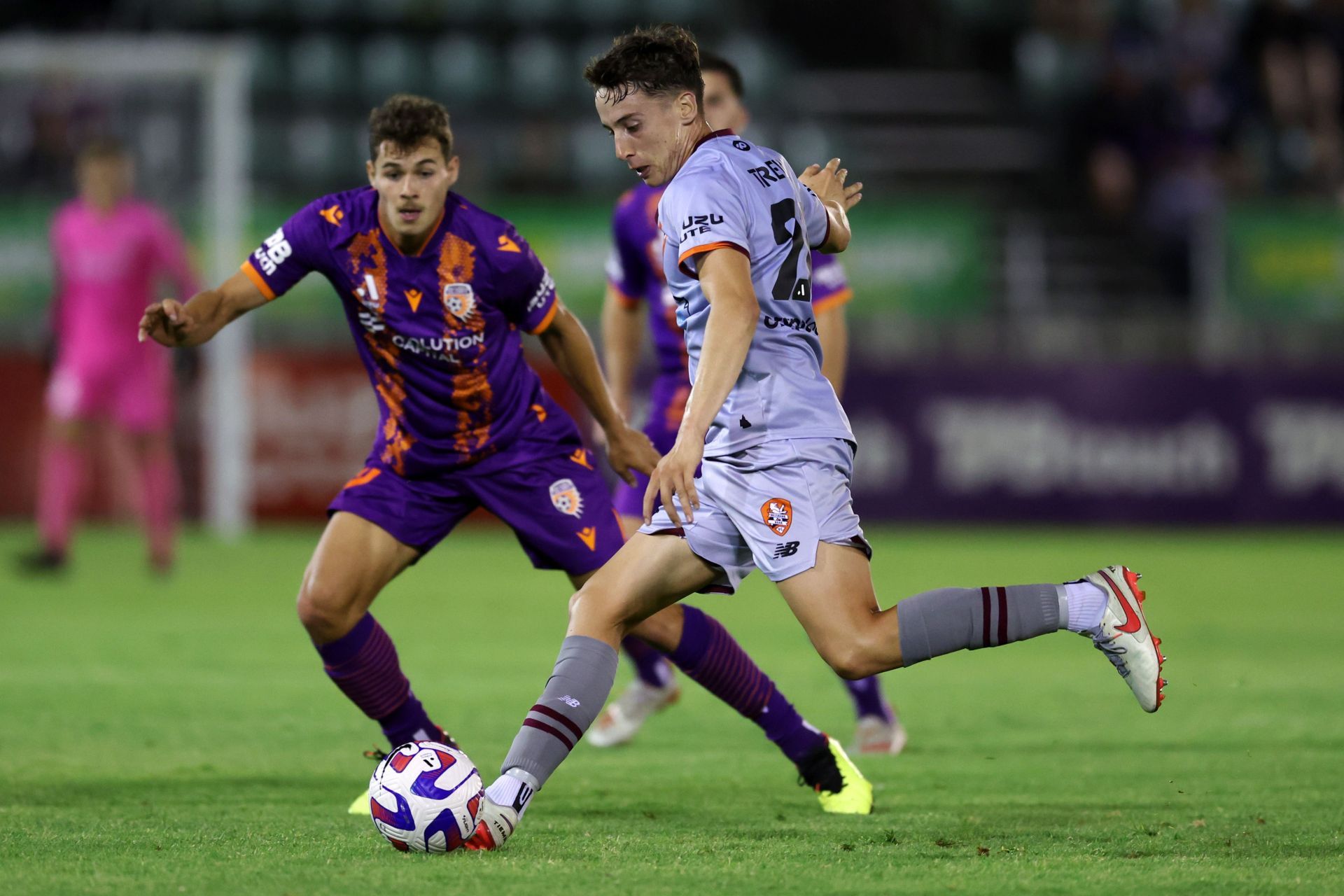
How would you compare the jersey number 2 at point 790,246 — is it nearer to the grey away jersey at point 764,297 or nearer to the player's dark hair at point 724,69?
the grey away jersey at point 764,297

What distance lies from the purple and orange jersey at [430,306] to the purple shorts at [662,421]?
1.21 metres

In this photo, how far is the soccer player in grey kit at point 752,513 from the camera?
4242mm

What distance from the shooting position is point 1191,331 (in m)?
15.0

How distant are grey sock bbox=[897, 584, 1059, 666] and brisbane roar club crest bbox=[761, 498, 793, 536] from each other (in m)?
0.34

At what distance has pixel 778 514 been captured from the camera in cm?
427

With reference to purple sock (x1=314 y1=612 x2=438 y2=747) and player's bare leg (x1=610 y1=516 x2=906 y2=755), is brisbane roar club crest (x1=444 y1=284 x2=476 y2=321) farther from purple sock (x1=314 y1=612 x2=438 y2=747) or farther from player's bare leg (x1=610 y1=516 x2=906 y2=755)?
player's bare leg (x1=610 y1=516 x2=906 y2=755)

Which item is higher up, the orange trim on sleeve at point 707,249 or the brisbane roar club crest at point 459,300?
the orange trim on sleeve at point 707,249

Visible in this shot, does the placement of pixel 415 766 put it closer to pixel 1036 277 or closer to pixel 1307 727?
pixel 1307 727

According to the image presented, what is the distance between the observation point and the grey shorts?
168 inches

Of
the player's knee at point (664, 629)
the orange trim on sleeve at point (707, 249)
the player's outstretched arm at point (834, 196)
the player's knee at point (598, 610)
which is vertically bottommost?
the player's knee at point (664, 629)

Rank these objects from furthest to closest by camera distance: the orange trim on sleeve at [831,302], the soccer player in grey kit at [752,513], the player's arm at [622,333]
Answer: the player's arm at [622,333]
the orange trim on sleeve at [831,302]
the soccer player in grey kit at [752,513]

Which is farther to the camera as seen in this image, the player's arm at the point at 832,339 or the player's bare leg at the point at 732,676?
the player's arm at the point at 832,339

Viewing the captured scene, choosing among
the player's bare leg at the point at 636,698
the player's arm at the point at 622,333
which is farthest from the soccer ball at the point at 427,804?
the player's arm at the point at 622,333

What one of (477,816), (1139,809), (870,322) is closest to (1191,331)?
(870,322)
